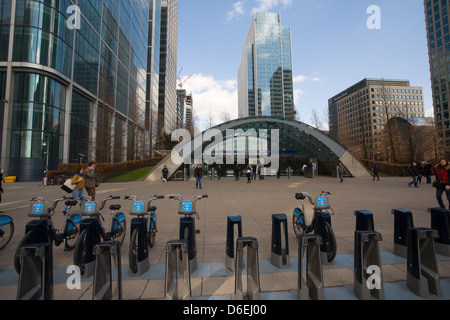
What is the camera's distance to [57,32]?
2798 cm

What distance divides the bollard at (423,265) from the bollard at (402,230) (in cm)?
125

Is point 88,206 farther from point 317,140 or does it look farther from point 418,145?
point 418,145

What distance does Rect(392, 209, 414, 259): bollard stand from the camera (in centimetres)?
406

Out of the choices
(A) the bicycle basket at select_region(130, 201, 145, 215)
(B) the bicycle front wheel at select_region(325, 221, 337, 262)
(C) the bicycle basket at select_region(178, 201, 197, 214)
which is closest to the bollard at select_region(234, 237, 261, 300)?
(C) the bicycle basket at select_region(178, 201, 197, 214)

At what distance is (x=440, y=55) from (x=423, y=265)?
10405cm

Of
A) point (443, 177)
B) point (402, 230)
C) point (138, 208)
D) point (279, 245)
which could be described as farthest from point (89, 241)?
point (443, 177)

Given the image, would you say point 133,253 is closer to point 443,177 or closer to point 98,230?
point 98,230

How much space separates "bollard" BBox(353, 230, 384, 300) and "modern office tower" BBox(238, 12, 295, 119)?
131 m

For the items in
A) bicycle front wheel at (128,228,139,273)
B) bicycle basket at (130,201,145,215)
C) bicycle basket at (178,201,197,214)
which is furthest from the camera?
bicycle basket at (130,201,145,215)

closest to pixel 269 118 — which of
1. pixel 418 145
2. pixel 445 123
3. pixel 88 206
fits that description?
pixel 88 206

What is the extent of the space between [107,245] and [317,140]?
28.3 metres

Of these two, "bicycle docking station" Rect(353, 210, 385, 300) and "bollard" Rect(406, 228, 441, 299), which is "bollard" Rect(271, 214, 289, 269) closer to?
"bicycle docking station" Rect(353, 210, 385, 300)

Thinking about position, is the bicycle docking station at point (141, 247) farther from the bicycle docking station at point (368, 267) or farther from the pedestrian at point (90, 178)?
the pedestrian at point (90, 178)

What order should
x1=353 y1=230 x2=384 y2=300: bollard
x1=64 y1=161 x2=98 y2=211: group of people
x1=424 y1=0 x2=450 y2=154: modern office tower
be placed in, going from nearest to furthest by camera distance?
1. x1=353 y1=230 x2=384 y2=300: bollard
2. x1=64 y1=161 x2=98 y2=211: group of people
3. x1=424 y1=0 x2=450 y2=154: modern office tower
